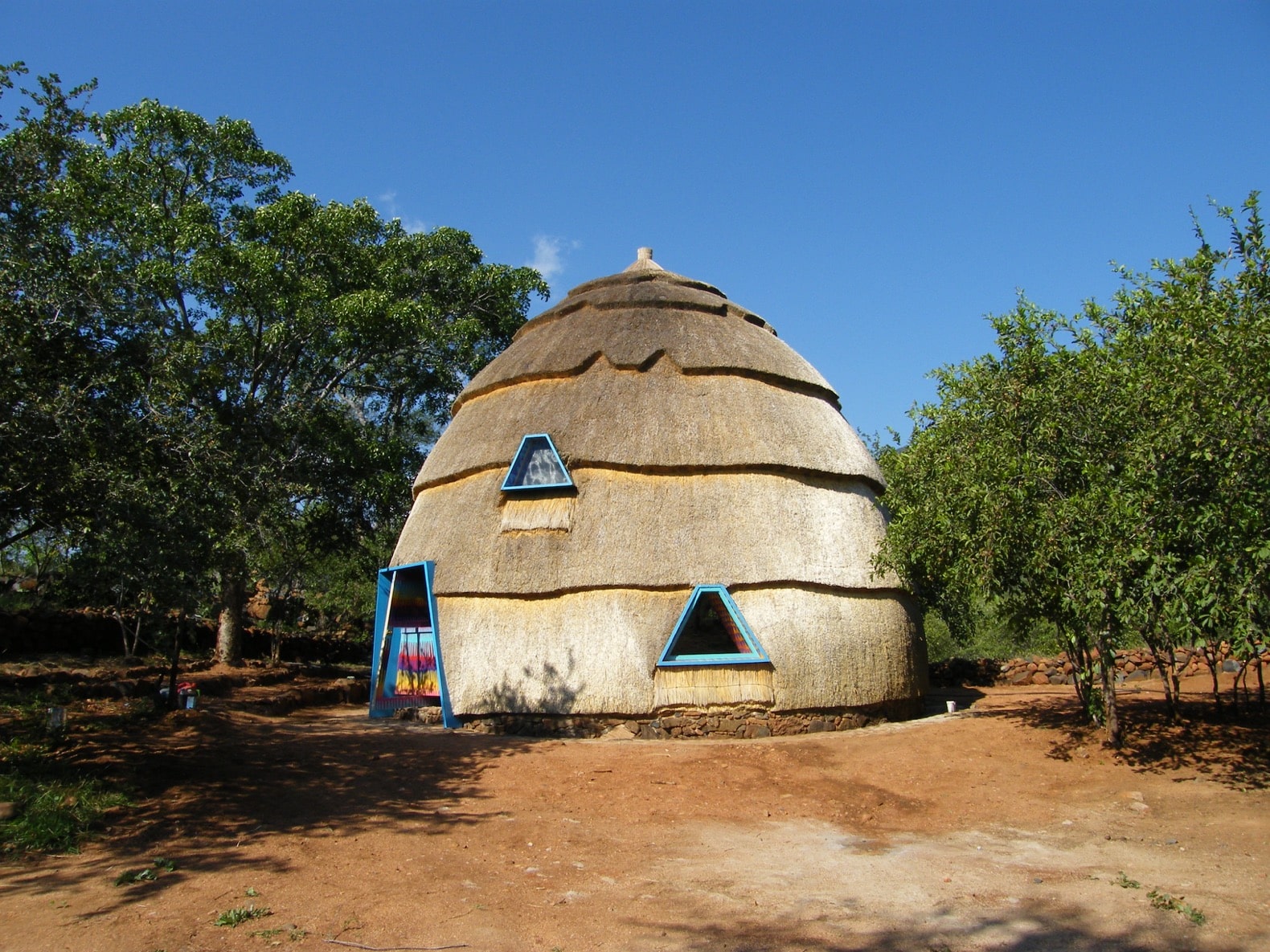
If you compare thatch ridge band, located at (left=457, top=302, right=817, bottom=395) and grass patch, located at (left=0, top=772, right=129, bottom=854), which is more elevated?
thatch ridge band, located at (left=457, top=302, right=817, bottom=395)

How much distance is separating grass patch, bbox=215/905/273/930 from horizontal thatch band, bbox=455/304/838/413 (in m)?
9.97

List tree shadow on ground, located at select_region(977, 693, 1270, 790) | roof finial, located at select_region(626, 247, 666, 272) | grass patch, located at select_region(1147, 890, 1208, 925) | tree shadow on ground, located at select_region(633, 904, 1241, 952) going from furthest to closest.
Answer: roof finial, located at select_region(626, 247, 666, 272)
tree shadow on ground, located at select_region(977, 693, 1270, 790)
grass patch, located at select_region(1147, 890, 1208, 925)
tree shadow on ground, located at select_region(633, 904, 1241, 952)

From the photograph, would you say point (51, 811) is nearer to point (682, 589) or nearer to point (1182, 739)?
point (682, 589)

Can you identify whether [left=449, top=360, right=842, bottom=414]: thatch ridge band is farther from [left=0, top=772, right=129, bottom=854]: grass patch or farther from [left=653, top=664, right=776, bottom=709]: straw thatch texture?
[left=0, top=772, right=129, bottom=854]: grass patch

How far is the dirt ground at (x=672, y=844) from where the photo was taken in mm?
5117

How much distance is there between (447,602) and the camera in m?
12.8

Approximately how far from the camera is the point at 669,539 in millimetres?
12039

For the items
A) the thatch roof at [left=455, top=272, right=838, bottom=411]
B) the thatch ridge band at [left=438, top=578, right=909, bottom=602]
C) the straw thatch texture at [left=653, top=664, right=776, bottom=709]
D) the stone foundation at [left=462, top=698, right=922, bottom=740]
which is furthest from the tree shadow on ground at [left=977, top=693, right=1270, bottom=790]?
the thatch roof at [left=455, top=272, right=838, bottom=411]

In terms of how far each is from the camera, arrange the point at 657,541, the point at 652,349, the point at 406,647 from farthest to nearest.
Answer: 1. the point at 406,647
2. the point at 652,349
3. the point at 657,541

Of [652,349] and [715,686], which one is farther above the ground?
[652,349]

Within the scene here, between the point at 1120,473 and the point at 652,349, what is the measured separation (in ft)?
24.1

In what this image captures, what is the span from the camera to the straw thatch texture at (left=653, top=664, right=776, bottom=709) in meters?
11.6

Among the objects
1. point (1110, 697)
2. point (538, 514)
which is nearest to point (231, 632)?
point (538, 514)

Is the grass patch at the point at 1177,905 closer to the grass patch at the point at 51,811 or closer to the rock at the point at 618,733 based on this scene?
the rock at the point at 618,733
